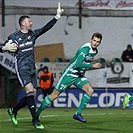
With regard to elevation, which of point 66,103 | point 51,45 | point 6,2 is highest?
point 6,2

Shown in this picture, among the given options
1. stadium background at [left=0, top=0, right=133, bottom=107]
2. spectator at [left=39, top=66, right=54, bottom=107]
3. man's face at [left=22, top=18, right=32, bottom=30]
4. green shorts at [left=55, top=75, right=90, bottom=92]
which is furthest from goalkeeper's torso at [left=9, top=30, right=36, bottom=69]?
stadium background at [left=0, top=0, right=133, bottom=107]

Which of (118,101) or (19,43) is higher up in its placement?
(19,43)

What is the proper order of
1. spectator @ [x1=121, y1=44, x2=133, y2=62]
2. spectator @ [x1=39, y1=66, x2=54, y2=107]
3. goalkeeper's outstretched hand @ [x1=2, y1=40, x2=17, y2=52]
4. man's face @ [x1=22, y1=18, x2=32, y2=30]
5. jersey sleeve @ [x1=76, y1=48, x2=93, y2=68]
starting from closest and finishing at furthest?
1. goalkeeper's outstretched hand @ [x1=2, y1=40, x2=17, y2=52]
2. man's face @ [x1=22, y1=18, x2=32, y2=30]
3. jersey sleeve @ [x1=76, y1=48, x2=93, y2=68]
4. spectator @ [x1=39, y1=66, x2=54, y2=107]
5. spectator @ [x1=121, y1=44, x2=133, y2=62]

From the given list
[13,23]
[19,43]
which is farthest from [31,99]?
[13,23]

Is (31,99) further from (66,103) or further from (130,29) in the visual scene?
(130,29)

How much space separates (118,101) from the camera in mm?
24344

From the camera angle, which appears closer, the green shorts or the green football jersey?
the green football jersey

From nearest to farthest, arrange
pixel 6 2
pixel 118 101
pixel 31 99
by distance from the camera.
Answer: pixel 31 99 → pixel 118 101 → pixel 6 2

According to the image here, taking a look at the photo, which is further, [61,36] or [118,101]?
[61,36]

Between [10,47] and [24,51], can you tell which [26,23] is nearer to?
[24,51]

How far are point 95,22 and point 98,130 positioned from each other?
15.2m

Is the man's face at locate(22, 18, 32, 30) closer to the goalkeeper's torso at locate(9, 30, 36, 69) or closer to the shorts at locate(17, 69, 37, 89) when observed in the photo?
the goalkeeper's torso at locate(9, 30, 36, 69)

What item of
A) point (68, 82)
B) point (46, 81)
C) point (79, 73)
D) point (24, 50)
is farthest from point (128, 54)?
point (24, 50)

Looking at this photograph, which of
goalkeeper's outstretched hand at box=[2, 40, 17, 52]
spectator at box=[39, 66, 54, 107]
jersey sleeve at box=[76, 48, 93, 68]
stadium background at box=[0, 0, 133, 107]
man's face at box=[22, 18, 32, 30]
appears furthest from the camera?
stadium background at box=[0, 0, 133, 107]
